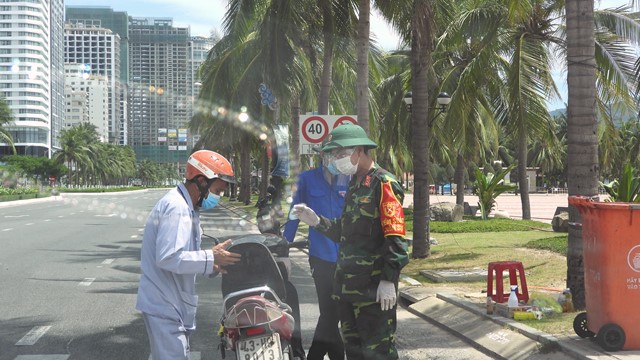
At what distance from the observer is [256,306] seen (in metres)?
3.94

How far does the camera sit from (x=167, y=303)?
364cm

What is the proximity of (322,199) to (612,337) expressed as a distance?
8.79ft

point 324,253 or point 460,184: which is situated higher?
point 460,184

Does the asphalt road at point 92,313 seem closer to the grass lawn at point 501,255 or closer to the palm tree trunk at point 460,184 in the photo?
the grass lawn at point 501,255

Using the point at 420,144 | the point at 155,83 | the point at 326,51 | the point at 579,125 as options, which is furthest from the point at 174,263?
the point at 155,83

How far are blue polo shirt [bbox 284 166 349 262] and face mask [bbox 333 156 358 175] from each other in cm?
→ 102

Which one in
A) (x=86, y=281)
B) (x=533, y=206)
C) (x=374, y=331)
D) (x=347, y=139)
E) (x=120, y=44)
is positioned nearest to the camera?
(x=374, y=331)

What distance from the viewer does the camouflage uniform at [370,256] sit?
13.4 feet

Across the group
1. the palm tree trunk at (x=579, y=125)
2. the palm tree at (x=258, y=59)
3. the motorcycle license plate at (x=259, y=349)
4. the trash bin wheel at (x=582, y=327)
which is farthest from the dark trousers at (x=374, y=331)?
the palm tree at (x=258, y=59)

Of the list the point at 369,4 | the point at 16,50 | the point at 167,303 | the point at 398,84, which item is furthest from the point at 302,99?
the point at 16,50

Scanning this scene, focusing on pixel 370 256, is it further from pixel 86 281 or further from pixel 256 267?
pixel 86 281

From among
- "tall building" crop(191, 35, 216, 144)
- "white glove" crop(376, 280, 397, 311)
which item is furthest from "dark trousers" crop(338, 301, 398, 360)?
"tall building" crop(191, 35, 216, 144)

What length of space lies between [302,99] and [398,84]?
211 inches

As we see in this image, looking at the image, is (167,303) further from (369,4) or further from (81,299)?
(369,4)
